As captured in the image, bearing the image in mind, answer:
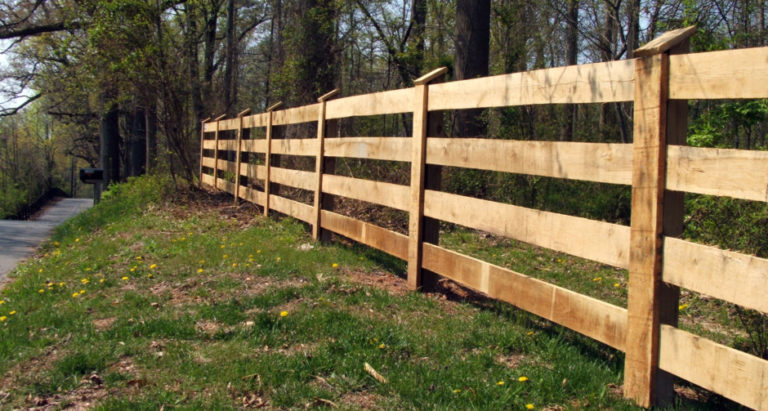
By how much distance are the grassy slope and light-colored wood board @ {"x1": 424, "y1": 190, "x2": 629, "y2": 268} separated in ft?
2.05

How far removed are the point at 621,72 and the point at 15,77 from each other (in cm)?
3101

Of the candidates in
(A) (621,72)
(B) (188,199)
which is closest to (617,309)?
(A) (621,72)

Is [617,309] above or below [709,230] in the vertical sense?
below

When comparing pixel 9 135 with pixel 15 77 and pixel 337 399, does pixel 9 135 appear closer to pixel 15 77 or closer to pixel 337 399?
pixel 15 77

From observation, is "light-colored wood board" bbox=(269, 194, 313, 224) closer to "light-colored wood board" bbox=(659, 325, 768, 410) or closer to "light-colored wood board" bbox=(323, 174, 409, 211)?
"light-colored wood board" bbox=(323, 174, 409, 211)

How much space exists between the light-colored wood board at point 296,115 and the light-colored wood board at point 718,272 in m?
5.56

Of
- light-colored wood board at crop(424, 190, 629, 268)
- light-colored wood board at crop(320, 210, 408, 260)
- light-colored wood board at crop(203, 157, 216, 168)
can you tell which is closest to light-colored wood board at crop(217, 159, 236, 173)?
light-colored wood board at crop(203, 157, 216, 168)

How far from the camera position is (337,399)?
10.5ft

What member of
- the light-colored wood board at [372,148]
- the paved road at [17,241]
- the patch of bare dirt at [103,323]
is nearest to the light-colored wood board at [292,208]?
the light-colored wood board at [372,148]

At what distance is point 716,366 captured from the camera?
2652 millimetres

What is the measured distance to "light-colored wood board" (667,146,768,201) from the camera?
2.49 meters

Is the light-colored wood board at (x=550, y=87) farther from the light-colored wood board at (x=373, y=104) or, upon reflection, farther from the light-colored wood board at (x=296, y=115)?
the light-colored wood board at (x=296, y=115)

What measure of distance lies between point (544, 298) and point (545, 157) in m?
0.84

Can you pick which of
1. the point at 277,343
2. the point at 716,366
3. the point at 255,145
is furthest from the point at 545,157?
the point at 255,145
